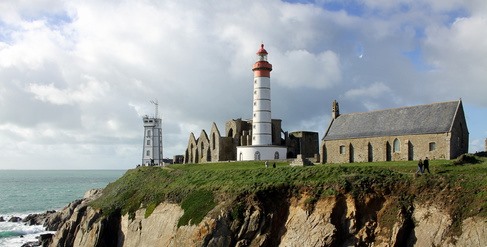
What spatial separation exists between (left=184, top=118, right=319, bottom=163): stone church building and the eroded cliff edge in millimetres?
27074

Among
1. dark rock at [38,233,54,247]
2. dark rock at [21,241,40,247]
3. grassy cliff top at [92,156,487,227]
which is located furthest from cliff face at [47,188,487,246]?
dark rock at [21,241,40,247]

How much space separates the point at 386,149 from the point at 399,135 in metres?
1.84

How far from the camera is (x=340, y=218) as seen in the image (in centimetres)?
3359

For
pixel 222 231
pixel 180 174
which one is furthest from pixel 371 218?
pixel 180 174

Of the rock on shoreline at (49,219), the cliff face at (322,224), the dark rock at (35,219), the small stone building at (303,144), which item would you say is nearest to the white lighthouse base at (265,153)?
the small stone building at (303,144)

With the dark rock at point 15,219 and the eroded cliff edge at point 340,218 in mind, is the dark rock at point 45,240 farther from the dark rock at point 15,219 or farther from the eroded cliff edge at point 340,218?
the dark rock at point 15,219

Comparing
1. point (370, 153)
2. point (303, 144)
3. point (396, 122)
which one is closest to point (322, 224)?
point (370, 153)

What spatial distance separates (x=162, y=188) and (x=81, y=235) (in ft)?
28.0

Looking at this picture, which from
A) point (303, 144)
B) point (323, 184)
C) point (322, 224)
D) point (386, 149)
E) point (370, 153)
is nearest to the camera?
point (322, 224)

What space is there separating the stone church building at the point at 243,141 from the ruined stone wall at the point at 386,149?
33.5 ft

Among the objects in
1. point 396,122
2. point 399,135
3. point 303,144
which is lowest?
point 303,144

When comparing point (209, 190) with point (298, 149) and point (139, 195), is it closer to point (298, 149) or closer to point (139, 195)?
point (139, 195)

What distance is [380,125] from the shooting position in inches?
2023

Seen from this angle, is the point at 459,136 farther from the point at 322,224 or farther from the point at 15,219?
the point at 15,219
